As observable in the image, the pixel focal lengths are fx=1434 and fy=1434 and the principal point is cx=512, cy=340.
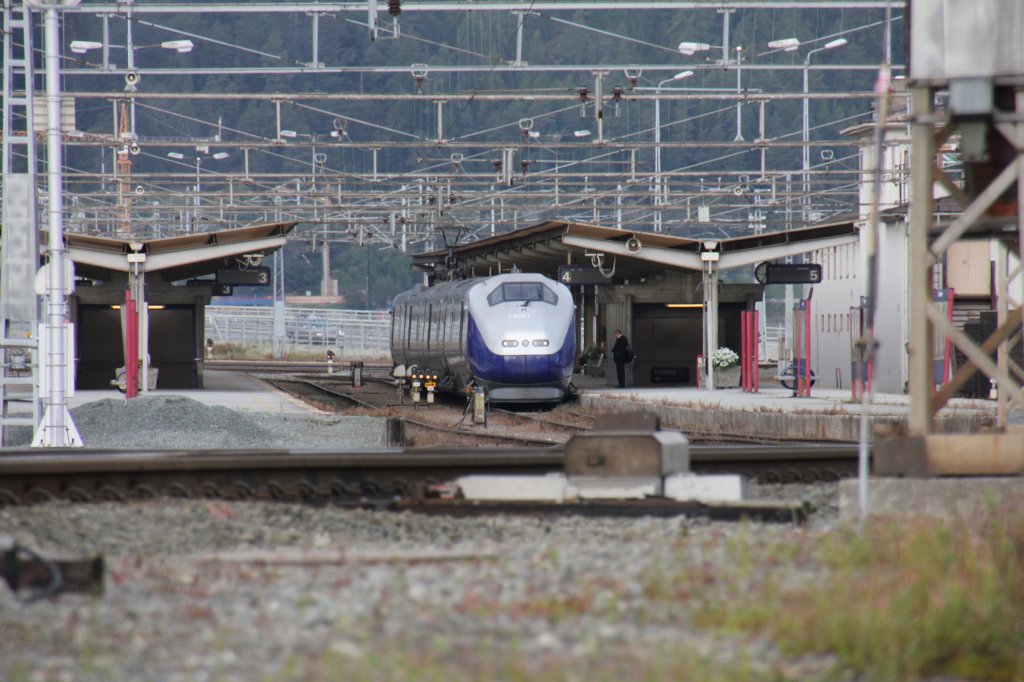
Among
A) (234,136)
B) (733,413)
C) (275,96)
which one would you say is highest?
(234,136)

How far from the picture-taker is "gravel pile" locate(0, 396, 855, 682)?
5.08 meters

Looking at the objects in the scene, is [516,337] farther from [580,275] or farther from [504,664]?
[504,664]

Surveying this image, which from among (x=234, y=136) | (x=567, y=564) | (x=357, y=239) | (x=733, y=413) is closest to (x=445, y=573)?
(x=567, y=564)

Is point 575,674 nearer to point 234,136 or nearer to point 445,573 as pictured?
point 445,573

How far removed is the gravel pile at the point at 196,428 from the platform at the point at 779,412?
494 centimetres

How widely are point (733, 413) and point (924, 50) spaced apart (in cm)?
1296

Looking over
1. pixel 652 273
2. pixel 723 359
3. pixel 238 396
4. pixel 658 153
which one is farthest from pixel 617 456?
pixel 658 153

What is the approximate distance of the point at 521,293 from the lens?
2706cm

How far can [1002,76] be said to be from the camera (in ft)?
29.6

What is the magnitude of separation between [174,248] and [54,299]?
1265 centimetres

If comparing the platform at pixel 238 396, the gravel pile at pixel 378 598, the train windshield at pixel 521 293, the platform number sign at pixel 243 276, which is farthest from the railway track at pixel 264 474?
the platform number sign at pixel 243 276

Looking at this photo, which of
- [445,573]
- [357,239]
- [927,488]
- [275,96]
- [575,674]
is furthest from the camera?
[357,239]

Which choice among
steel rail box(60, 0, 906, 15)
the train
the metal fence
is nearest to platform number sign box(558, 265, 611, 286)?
the train

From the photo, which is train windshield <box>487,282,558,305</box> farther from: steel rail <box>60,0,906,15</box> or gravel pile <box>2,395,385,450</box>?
gravel pile <box>2,395,385,450</box>
